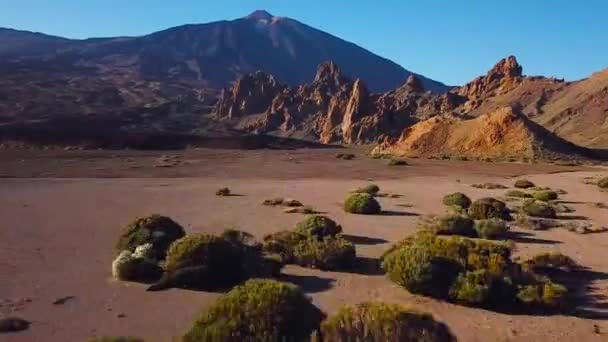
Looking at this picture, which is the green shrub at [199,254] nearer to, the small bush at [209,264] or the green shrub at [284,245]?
the small bush at [209,264]

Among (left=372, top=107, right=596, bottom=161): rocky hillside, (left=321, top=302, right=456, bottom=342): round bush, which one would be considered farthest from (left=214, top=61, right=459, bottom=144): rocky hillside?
(left=321, top=302, right=456, bottom=342): round bush

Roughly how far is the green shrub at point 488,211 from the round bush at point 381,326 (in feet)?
46.8

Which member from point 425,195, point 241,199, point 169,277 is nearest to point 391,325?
point 169,277

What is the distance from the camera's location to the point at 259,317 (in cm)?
719

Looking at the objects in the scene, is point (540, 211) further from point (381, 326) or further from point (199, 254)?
point (381, 326)

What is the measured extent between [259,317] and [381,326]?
1396mm

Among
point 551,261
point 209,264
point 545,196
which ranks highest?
point 551,261

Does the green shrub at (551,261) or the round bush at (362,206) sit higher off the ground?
the green shrub at (551,261)

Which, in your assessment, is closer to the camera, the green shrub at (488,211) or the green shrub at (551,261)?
the green shrub at (551,261)

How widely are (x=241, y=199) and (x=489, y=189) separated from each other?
1445cm

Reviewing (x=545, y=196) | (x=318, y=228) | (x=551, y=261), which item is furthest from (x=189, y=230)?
(x=545, y=196)

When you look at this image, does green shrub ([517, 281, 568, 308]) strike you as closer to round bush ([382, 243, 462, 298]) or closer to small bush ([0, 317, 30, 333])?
round bush ([382, 243, 462, 298])

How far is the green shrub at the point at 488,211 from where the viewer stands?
20906mm

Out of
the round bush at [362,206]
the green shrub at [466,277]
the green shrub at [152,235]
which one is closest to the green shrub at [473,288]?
the green shrub at [466,277]
